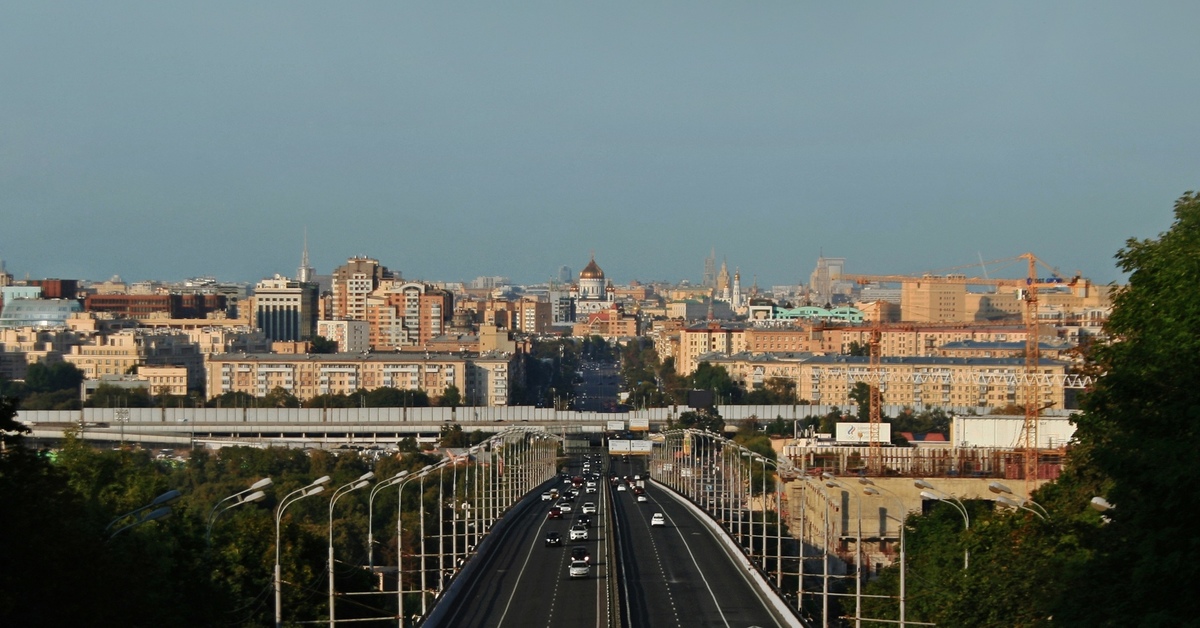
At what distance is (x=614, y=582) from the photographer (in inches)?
1316

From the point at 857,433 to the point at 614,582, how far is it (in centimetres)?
3758

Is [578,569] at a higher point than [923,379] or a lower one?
lower

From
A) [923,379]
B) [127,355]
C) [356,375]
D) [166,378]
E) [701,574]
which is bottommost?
[701,574]

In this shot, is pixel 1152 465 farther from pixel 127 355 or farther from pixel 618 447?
pixel 127 355

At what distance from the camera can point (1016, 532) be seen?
28.1 m

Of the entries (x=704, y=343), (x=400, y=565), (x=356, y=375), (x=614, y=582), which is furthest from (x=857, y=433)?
(x=704, y=343)

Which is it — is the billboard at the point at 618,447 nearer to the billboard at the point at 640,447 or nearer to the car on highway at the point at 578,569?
the billboard at the point at 640,447

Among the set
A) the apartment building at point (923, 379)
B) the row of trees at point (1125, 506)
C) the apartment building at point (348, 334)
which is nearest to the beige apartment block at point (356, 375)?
the apartment building at point (923, 379)

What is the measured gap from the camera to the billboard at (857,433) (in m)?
68.8

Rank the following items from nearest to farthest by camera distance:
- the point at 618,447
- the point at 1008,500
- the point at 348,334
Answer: the point at 1008,500, the point at 618,447, the point at 348,334

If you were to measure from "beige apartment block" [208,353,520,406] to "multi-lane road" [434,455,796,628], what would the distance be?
77.9m

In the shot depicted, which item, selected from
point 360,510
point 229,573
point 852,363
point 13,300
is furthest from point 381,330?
point 229,573

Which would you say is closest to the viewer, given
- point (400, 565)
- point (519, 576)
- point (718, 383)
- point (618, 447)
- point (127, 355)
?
point (400, 565)

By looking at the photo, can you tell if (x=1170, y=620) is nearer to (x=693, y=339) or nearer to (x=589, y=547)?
(x=589, y=547)
